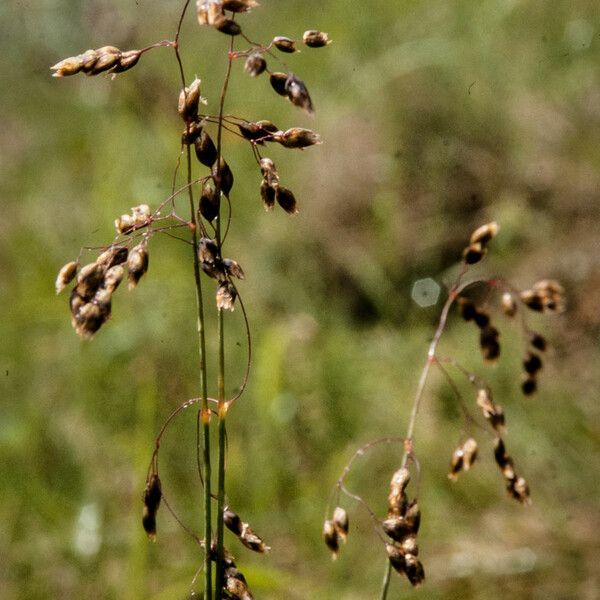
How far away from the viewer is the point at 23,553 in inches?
80.0

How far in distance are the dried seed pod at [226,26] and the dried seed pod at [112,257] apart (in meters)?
0.25

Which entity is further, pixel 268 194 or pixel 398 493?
pixel 398 493

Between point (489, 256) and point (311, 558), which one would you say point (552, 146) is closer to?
point (489, 256)

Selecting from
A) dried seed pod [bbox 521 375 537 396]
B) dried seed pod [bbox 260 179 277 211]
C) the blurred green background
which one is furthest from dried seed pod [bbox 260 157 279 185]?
the blurred green background

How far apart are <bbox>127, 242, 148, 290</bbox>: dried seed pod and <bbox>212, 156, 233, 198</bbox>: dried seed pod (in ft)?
0.33

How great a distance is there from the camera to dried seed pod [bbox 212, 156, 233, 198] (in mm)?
844

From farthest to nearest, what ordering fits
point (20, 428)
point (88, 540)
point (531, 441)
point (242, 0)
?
point (20, 428), point (531, 441), point (88, 540), point (242, 0)

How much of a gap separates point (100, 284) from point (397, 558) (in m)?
0.45

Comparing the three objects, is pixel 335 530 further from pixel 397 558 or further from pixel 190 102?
pixel 190 102

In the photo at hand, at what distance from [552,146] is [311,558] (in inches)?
81.5

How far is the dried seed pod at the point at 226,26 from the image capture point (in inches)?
30.5

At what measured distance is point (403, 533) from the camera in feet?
3.17

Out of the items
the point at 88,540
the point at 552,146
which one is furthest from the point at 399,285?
the point at 88,540

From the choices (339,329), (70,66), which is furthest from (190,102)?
(339,329)
